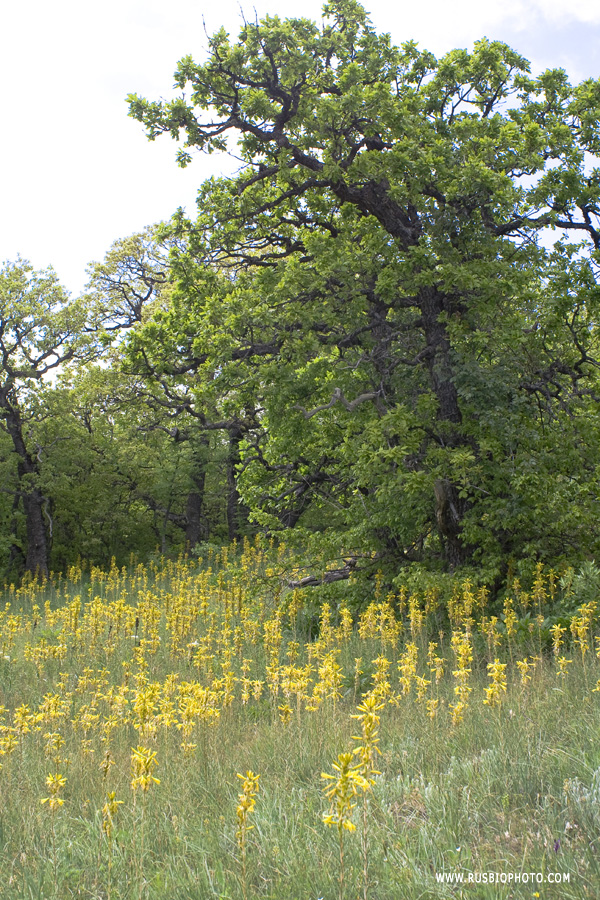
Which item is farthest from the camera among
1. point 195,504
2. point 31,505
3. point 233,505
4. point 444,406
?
point 195,504

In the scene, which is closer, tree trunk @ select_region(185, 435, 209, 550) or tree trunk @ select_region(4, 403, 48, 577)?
tree trunk @ select_region(4, 403, 48, 577)

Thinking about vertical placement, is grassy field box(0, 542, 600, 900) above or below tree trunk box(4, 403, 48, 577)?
below

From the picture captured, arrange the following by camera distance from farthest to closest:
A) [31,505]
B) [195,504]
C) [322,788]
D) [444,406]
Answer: [195,504] → [31,505] → [444,406] → [322,788]

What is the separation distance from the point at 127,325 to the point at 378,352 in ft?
53.3

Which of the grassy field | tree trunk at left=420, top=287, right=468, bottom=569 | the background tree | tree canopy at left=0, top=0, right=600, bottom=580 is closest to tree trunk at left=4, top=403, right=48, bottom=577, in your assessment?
the background tree

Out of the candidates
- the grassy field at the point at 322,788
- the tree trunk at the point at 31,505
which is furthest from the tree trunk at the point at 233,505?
the grassy field at the point at 322,788

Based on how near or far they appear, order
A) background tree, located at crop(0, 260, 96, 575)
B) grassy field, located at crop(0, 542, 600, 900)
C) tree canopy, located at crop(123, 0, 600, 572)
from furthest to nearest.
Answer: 1. background tree, located at crop(0, 260, 96, 575)
2. tree canopy, located at crop(123, 0, 600, 572)
3. grassy field, located at crop(0, 542, 600, 900)

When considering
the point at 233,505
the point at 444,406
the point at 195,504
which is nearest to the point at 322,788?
the point at 444,406

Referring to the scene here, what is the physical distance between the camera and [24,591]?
48.7 feet

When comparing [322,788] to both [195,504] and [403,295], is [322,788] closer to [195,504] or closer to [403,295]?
[403,295]

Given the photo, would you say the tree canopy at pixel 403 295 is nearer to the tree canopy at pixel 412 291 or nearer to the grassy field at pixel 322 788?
the tree canopy at pixel 412 291

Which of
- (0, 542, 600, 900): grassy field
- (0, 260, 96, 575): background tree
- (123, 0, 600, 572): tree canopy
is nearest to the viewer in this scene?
(0, 542, 600, 900): grassy field

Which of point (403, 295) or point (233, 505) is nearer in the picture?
point (403, 295)

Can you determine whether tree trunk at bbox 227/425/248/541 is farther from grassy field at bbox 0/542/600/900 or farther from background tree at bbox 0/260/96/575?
grassy field at bbox 0/542/600/900
